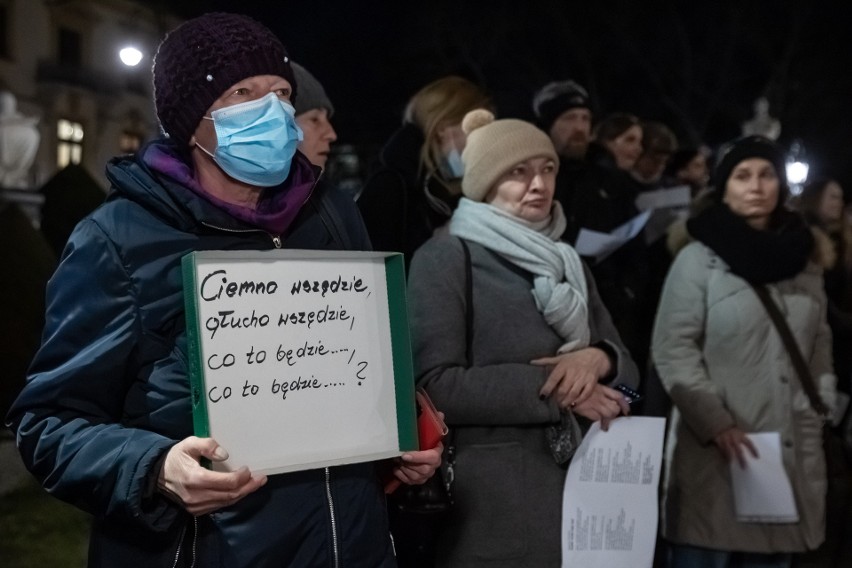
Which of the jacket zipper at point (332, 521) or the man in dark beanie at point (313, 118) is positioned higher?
the man in dark beanie at point (313, 118)

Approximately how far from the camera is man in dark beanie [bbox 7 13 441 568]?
189cm

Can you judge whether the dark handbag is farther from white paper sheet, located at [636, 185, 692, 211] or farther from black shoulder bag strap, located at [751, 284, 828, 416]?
white paper sheet, located at [636, 185, 692, 211]

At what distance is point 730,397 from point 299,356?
9.04ft

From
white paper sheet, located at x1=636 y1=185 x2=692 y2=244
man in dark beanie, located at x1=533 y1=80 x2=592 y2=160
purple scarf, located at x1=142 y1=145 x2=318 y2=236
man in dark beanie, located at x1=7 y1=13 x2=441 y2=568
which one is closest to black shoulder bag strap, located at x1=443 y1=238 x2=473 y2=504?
man in dark beanie, located at x1=7 y1=13 x2=441 y2=568

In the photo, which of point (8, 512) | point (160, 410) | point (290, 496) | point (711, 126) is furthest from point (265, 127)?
point (711, 126)

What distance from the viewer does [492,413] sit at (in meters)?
3.02

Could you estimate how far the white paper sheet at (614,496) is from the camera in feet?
10.0

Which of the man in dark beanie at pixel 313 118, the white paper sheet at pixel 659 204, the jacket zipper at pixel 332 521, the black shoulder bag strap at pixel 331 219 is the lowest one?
the jacket zipper at pixel 332 521

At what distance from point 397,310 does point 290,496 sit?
46 centimetres

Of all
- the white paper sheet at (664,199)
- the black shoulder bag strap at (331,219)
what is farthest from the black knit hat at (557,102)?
the black shoulder bag strap at (331,219)

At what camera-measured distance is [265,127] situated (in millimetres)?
2086

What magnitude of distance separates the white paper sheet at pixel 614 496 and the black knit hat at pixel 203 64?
5.20ft

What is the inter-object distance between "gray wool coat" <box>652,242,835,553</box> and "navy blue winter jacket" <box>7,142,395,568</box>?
2.46 m

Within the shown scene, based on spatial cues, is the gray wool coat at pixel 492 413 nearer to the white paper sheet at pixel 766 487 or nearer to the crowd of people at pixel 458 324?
the crowd of people at pixel 458 324
